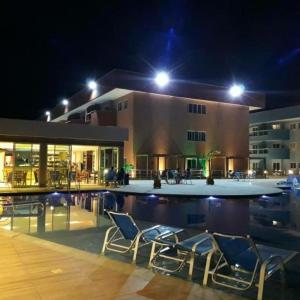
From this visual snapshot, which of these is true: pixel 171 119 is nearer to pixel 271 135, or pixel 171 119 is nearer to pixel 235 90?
pixel 235 90

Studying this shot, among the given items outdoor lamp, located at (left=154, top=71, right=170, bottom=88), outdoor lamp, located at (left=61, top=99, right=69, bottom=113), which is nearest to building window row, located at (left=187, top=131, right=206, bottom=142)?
outdoor lamp, located at (left=154, top=71, right=170, bottom=88)

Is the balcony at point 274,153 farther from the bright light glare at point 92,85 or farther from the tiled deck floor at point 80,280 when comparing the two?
the tiled deck floor at point 80,280

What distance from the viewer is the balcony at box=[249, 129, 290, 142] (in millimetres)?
57844

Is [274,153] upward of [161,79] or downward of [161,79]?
downward

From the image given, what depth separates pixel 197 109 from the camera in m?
41.5

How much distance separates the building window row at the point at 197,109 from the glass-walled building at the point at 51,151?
16.4m

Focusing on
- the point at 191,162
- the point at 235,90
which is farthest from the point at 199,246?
the point at 235,90

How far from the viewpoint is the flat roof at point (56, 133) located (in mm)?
21984

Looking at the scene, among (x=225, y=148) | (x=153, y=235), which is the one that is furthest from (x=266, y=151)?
(x=153, y=235)

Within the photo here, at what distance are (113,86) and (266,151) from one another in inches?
1218

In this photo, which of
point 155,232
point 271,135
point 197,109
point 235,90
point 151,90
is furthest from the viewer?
point 271,135

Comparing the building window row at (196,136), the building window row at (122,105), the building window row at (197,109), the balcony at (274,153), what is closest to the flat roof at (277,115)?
the balcony at (274,153)

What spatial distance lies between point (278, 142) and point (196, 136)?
22.3m

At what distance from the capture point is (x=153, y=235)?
6453 mm
